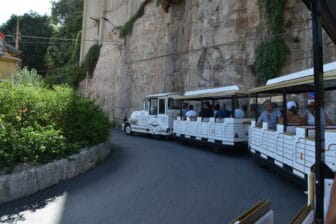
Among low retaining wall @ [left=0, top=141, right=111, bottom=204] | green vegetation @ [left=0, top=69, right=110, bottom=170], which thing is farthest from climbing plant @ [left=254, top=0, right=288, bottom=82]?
low retaining wall @ [left=0, top=141, right=111, bottom=204]

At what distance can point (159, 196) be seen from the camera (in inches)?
284

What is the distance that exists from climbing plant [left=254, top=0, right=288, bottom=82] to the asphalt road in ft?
25.6

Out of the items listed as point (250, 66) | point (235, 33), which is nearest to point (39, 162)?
point (250, 66)

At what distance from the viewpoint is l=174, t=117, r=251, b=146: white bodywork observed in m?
13.3

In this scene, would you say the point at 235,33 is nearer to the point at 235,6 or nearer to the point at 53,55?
the point at 235,6

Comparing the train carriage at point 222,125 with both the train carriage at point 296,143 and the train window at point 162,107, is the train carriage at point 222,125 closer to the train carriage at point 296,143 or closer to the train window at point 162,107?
the train carriage at point 296,143

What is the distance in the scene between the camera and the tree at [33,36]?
55.1 metres

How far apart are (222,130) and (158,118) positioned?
6.97 meters

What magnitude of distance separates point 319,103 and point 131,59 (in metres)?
30.4

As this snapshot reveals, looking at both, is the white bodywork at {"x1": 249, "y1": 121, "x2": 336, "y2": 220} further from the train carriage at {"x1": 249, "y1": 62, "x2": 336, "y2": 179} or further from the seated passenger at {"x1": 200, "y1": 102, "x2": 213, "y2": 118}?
the seated passenger at {"x1": 200, "y1": 102, "x2": 213, "y2": 118}

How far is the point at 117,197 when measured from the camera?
281 inches

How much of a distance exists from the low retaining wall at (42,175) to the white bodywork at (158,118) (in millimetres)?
9416

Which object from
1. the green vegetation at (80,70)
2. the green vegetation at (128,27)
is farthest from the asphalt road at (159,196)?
the green vegetation at (80,70)

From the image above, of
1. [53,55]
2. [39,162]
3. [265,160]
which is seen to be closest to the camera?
[39,162]
